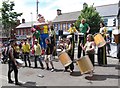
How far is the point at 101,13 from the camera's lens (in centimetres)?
6506

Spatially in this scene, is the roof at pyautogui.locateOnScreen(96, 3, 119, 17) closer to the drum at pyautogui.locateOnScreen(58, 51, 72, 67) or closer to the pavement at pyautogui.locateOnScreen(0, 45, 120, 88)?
the pavement at pyautogui.locateOnScreen(0, 45, 120, 88)

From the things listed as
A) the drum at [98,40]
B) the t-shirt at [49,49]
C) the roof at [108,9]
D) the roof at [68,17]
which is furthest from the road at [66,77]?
the roof at [68,17]

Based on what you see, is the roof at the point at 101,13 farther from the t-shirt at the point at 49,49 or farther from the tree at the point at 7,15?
the t-shirt at the point at 49,49

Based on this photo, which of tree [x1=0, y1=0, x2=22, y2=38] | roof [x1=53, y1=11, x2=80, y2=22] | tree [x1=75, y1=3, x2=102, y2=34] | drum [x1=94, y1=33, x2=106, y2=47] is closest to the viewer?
drum [x1=94, y1=33, x2=106, y2=47]

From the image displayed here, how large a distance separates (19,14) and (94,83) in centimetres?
2380

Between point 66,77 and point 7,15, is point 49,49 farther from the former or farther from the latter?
point 7,15

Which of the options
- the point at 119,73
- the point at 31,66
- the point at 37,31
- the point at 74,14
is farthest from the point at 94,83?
the point at 74,14

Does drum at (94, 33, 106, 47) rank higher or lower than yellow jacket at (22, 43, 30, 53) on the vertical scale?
higher

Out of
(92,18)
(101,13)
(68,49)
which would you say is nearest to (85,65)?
(68,49)

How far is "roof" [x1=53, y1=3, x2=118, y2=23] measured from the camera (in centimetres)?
6259

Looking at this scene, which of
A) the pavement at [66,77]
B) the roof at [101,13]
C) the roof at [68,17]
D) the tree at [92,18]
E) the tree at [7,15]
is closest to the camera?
the pavement at [66,77]

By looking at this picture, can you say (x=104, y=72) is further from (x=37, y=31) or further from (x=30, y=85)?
(x=37, y=31)

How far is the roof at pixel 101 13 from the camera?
6259 cm

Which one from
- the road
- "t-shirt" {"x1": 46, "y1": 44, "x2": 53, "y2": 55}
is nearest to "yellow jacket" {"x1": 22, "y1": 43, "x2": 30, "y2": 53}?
the road
